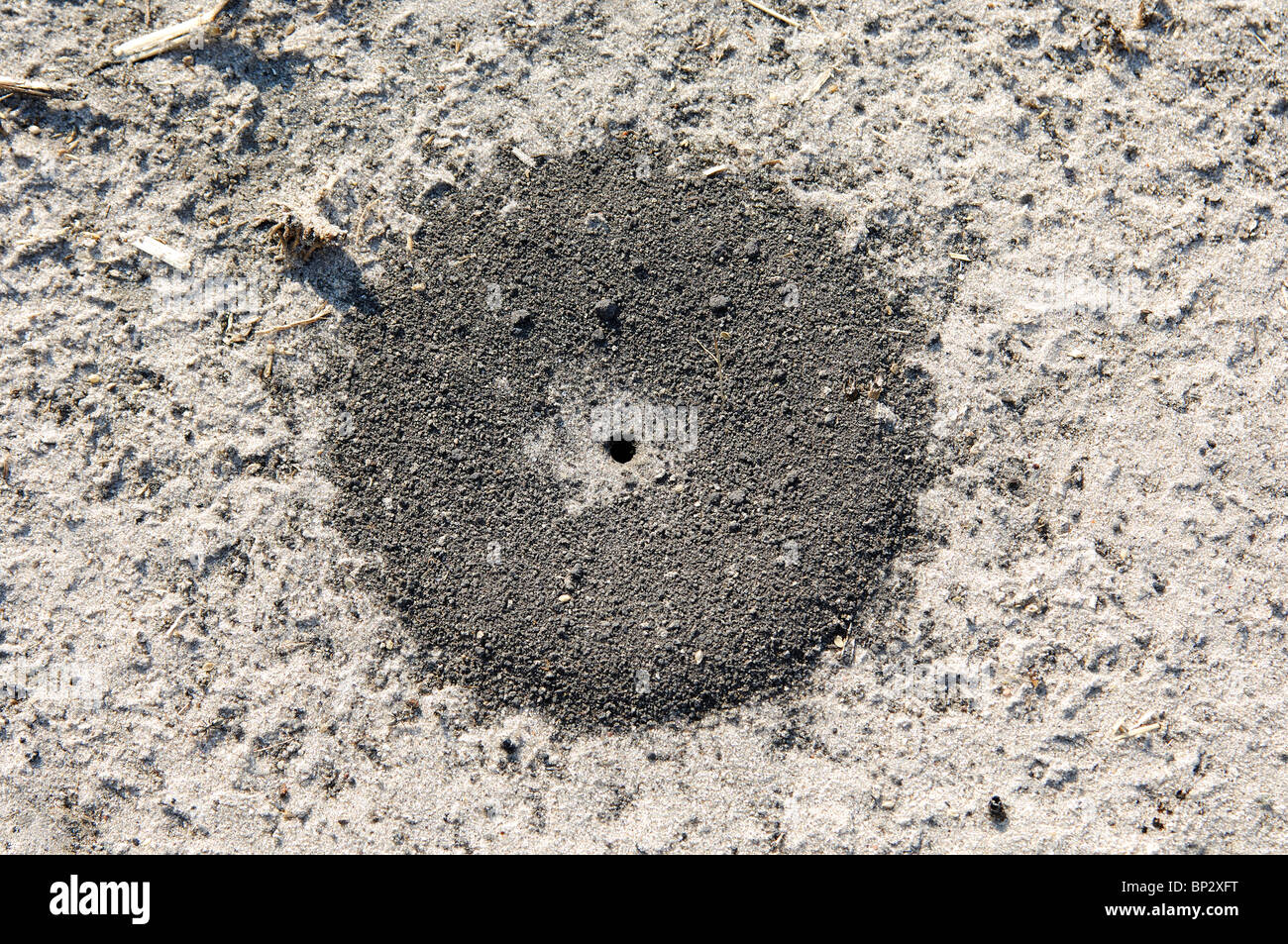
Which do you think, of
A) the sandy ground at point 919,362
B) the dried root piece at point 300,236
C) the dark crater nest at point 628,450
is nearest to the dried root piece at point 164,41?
the sandy ground at point 919,362

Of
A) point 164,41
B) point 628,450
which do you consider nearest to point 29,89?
point 164,41

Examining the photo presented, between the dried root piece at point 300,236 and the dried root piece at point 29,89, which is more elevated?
the dried root piece at point 29,89

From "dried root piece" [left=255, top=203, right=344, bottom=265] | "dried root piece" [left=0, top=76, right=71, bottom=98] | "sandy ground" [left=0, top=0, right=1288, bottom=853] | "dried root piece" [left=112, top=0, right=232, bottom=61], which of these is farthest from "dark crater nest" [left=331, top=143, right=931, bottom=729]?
"dried root piece" [left=0, top=76, right=71, bottom=98]

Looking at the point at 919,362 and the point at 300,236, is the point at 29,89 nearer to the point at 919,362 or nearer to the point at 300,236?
the point at 300,236

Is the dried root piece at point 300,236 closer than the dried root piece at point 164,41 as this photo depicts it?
Yes

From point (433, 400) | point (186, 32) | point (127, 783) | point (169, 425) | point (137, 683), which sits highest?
point (186, 32)

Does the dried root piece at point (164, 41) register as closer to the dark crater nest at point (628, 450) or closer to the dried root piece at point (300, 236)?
the dried root piece at point (300, 236)
